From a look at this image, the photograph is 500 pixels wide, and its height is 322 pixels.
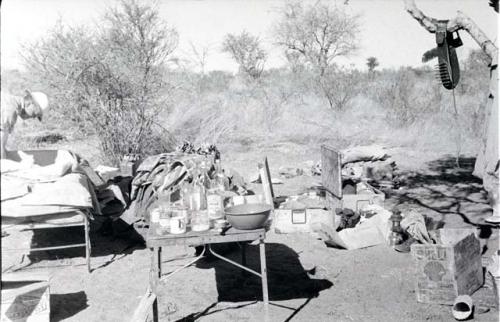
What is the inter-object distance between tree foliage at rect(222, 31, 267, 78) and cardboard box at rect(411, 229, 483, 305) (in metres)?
22.4

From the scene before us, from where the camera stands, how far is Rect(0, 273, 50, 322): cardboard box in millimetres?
3541

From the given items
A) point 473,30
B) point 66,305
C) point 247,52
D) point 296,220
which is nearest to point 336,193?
point 296,220

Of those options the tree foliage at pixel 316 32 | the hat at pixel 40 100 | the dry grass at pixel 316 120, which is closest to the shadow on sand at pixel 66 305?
the hat at pixel 40 100

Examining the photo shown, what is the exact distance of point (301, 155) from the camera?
1236 centimetres

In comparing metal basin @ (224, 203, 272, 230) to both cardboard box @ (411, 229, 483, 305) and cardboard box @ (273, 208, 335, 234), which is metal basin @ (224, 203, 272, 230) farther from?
cardboard box @ (273, 208, 335, 234)

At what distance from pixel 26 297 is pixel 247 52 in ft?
79.2

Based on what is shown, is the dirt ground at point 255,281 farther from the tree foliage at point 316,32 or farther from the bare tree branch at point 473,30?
the tree foliage at point 316,32

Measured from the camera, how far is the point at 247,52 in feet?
87.2

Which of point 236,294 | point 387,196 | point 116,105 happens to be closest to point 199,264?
point 236,294

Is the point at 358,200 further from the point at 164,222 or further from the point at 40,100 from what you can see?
the point at 40,100

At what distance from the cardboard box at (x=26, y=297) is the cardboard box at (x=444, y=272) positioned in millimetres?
3198

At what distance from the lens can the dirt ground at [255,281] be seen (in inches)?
160

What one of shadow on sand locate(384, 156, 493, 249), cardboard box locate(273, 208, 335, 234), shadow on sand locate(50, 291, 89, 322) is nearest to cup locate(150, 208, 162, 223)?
shadow on sand locate(50, 291, 89, 322)

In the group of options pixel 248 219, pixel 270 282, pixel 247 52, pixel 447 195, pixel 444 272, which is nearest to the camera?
pixel 248 219
